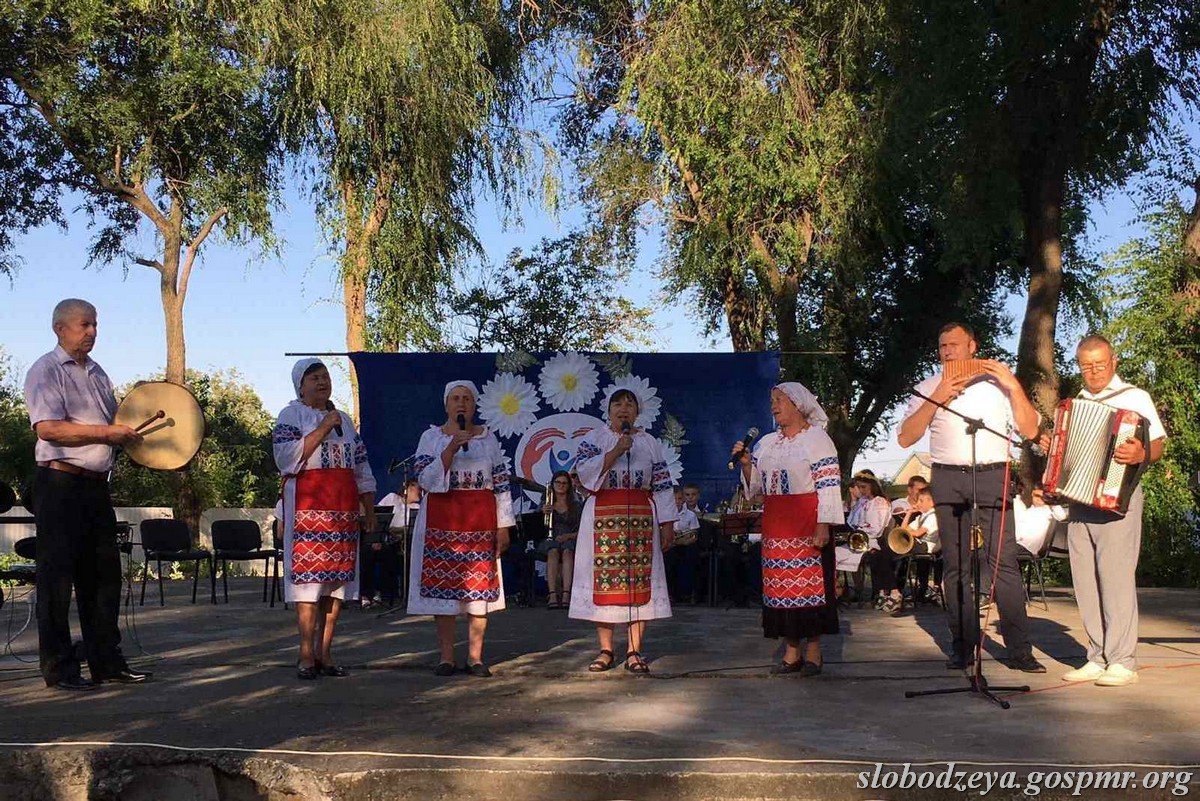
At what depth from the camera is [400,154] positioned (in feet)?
67.9

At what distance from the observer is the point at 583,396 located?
1655cm

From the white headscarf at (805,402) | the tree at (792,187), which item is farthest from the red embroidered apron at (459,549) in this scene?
the tree at (792,187)

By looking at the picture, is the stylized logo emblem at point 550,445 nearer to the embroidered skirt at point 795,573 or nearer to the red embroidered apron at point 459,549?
the red embroidered apron at point 459,549

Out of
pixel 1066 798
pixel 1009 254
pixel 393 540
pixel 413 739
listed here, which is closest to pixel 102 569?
pixel 413 739

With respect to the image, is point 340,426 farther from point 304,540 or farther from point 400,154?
point 400,154

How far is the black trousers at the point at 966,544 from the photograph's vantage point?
309 inches

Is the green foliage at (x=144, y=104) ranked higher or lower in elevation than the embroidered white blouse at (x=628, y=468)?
higher

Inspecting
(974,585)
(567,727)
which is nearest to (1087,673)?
(974,585)

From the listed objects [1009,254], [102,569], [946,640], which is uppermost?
[1009,254]

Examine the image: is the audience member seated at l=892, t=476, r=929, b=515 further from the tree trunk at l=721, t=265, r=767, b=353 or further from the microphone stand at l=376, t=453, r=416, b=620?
the tree trunk at l=721, t=265, r=767, b=353

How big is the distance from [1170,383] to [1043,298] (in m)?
4.21

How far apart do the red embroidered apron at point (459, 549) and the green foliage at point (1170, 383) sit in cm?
1208

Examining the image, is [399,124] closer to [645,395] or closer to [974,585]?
[645,395]

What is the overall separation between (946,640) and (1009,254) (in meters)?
13.2
